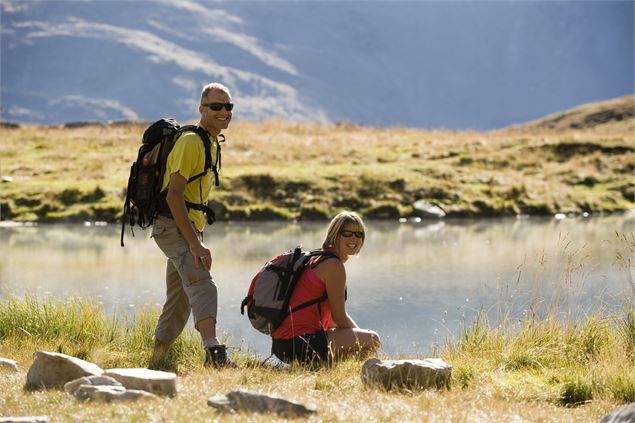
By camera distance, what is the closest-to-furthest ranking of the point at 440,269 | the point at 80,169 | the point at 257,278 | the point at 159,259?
the point at 257,278, the point at 440,269, the point at 159,259, the point at 80,169

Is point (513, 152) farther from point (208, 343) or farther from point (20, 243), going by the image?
point (208, 343)

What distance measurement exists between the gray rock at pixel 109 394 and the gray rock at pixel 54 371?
30.3 inches

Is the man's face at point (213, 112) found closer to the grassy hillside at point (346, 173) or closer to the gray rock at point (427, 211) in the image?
the grassy hillside at point (346, 173)

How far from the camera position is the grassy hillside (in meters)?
36.9

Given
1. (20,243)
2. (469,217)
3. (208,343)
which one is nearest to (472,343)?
(208,343)

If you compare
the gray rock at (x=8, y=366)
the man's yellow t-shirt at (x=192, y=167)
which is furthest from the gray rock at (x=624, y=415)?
the gray rock at (x=8, y=366)

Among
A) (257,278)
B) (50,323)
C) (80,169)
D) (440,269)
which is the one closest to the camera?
(257,278)

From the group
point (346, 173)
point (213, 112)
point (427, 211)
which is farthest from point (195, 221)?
point (346, 173)

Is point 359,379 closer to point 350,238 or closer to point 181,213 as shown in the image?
point 350,238

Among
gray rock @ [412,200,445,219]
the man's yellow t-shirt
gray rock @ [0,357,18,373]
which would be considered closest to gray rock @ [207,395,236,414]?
the man's yellow t-shirt

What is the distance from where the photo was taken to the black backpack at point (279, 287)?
347 inches

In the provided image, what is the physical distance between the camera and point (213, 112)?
8422 millimetres

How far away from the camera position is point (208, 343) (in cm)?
841

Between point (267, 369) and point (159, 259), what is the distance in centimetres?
1603
